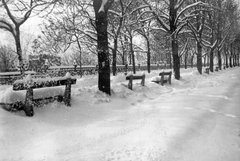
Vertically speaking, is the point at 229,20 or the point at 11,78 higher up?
the point at 229,20

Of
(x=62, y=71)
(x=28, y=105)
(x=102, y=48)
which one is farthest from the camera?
(x=62, y=71)

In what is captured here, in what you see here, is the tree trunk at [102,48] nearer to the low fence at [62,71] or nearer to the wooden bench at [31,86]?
the wooden bench at [31,86]

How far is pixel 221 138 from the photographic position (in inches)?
162

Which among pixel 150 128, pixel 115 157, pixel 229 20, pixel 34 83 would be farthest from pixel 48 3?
pixel 229 20

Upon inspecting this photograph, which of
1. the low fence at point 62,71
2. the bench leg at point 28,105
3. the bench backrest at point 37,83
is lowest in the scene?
the bench leg at point 28,105

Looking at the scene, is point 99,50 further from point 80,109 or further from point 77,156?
point 77,156

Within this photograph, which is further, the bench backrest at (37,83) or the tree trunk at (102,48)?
the tree trunk at (102,48)

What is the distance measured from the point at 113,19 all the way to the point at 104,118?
1500 centimetres

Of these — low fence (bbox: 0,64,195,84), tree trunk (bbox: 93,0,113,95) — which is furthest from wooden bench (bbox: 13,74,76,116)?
low fence (bbox: 0,64,195,84)

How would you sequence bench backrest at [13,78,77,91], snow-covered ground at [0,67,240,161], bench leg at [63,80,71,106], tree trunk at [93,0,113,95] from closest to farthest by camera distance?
snow-covered ground at [0,67,240,161]
bench backrest at [13,78,77,91]
bench leg at [63,80,71,106]
tree trunk at [93,0,113,95]

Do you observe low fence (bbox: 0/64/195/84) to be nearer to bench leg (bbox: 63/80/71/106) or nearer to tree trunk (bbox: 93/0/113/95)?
tree trunk (bbox: 93/0/113/95)

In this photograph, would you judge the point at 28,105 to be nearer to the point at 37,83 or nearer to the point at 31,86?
the point at 31,86

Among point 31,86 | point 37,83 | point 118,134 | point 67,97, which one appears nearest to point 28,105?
point 31,86

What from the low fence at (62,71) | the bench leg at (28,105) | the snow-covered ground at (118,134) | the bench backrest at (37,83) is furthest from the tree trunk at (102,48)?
the low fence at (62,71)
